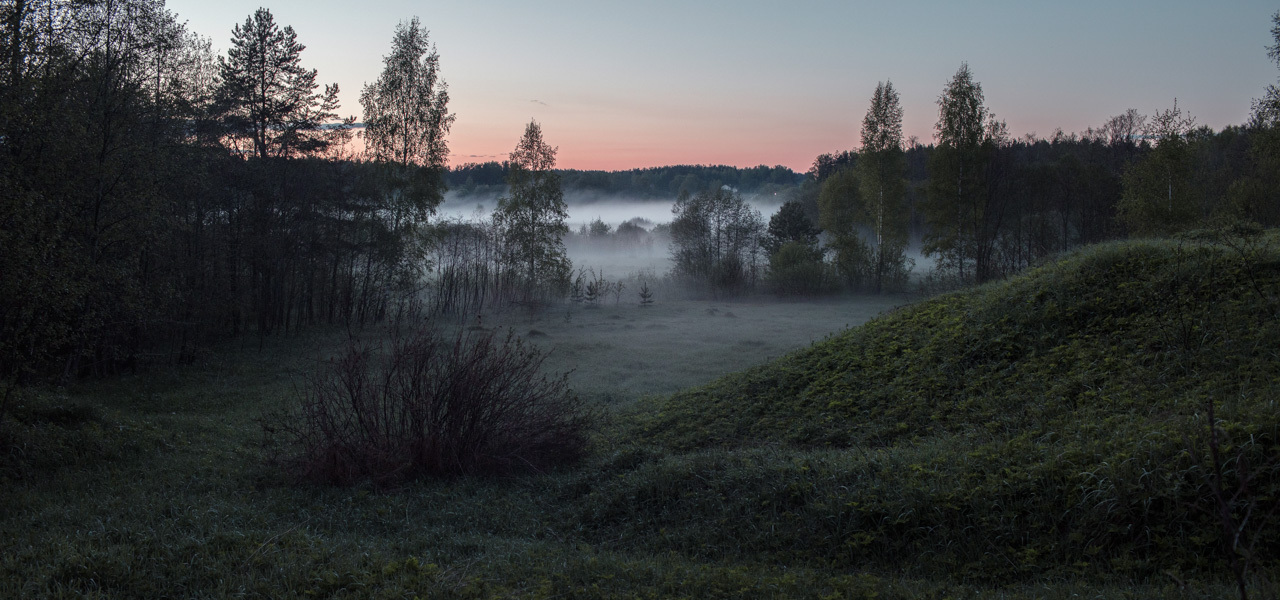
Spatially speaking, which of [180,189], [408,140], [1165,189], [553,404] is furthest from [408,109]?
[1165,189]

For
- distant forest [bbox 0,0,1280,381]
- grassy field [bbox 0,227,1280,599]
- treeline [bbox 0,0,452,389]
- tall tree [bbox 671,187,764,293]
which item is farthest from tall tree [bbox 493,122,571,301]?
grassy field [bbox 0,227,1280,599]

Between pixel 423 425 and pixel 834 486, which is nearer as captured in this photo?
pixel 834 486

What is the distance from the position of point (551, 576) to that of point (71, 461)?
6865mm

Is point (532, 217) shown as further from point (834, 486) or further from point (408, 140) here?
point (834, 486)

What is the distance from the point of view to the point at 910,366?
952 cm

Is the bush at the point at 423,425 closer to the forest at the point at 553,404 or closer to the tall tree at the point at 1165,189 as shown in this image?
the forest at the point at 553,404

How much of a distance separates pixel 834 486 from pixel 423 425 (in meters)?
4.66

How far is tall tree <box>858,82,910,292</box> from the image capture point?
34.9 meters

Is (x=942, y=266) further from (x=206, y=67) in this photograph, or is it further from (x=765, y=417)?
(x=206, y=67)

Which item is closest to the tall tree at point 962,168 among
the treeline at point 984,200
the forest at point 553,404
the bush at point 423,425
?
the treeline at point 984,200

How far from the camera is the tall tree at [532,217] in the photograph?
3152 cm

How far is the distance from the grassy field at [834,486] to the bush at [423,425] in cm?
31

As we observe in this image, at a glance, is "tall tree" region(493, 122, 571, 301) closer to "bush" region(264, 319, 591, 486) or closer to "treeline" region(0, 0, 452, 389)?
"treeline" region(0, 0, 452, 389)

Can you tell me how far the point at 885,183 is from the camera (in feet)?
116
